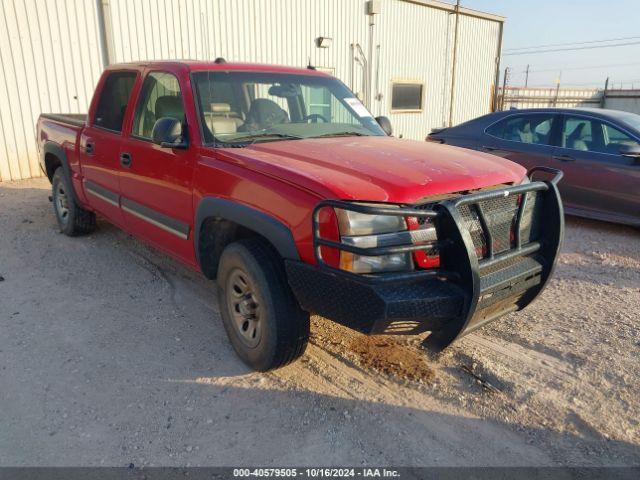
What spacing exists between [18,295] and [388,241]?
3.46m

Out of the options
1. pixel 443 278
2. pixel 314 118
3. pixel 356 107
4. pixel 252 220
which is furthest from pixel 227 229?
pixel 356 107

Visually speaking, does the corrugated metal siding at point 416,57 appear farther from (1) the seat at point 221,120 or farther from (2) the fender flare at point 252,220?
(2) the fender flare at point 252,220

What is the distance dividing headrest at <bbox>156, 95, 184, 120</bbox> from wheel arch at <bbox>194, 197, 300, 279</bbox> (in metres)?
0.83

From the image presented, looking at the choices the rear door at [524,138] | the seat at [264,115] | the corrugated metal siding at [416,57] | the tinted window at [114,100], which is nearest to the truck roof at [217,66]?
the tinted window at [114,100]

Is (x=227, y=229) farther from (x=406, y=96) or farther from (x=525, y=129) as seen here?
(x=406, y=96)

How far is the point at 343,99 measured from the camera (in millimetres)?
4266

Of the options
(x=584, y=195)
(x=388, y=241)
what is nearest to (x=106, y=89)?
(x=388, y=241)

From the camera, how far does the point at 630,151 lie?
5.93 meters

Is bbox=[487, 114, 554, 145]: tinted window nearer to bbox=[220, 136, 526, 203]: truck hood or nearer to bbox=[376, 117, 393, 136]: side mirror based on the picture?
bbox=[376, 117, 393, 136]: side mirror

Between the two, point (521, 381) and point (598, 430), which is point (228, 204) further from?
point (598, 430)

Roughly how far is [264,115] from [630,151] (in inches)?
186

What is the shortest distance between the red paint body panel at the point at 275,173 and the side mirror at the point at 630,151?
3475 millimetres

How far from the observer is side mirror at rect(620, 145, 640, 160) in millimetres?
5860

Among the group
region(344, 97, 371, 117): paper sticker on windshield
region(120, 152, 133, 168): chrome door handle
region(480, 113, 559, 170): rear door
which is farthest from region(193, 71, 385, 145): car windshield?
region(480, 113, 559, 170): rear door
